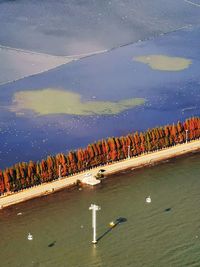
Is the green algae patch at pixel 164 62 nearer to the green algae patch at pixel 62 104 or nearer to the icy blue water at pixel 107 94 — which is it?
the icy blue water at pixel 107 94

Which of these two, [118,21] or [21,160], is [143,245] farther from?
[118,21]

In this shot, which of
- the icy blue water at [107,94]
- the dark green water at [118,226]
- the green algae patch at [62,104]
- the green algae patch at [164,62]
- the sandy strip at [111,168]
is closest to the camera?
the dark green water at [118,226]

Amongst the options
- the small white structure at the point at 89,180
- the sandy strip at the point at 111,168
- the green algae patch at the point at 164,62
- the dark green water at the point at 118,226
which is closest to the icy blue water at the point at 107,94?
the green algae patch at the point at 164,62

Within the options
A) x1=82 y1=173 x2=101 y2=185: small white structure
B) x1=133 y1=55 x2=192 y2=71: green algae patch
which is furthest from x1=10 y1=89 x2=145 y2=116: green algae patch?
x1=82 y1=173 x2=101 y2=185: small white structure

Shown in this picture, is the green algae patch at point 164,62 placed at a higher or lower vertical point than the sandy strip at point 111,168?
higher

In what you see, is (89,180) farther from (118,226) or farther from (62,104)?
(62,104)

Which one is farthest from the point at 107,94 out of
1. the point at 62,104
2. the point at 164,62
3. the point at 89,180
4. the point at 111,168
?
the point at 89,180
